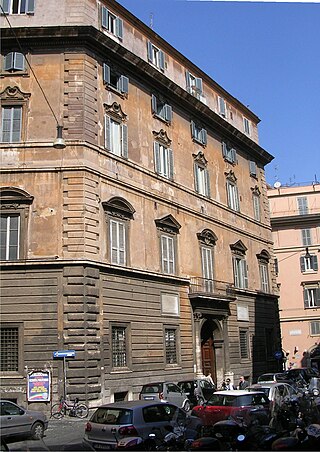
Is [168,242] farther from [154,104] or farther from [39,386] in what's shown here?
[39,386]

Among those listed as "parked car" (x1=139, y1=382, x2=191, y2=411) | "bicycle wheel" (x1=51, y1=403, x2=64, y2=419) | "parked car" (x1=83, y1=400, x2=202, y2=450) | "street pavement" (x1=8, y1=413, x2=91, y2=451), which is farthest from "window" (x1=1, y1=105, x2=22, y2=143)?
"parked car" (x1=83, y1=400, x2=202, y2=450)

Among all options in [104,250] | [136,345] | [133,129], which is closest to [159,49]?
[133,129]

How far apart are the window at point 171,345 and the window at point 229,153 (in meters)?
12.7

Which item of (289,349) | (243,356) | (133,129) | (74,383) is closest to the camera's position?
(74,383)

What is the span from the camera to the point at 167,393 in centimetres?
2105

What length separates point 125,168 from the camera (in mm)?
24531

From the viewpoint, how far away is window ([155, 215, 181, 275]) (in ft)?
86.7

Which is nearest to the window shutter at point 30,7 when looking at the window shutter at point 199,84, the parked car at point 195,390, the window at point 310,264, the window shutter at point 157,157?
the window shutter at point 157,157

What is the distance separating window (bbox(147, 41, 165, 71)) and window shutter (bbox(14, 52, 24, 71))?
24.4ft

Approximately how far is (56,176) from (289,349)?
3799cm

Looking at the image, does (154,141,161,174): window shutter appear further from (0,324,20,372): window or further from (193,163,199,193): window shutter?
(0,324,20,372): window

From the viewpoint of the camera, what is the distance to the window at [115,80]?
24.4 m

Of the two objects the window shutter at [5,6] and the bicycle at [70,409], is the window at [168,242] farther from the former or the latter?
the window shutter at [5,6]

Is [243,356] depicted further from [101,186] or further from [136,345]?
[101,186]
